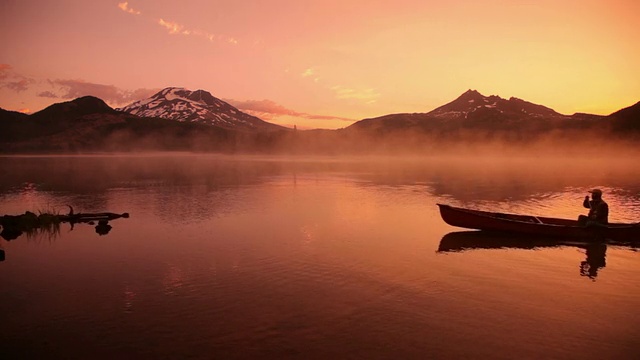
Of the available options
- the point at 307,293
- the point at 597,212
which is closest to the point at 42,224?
the point at 307,293

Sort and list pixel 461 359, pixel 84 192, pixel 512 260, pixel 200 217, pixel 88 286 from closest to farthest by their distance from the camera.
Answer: pixel 461 359 < pixel 88 286 < pixel 512 260 < pixel 200 217 < pixel 84 192

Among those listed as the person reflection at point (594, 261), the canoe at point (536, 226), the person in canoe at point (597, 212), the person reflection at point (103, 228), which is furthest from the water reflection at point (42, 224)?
the person in canoe at point (597, 212)

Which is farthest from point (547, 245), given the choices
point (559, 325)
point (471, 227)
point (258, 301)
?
point (258, 301)

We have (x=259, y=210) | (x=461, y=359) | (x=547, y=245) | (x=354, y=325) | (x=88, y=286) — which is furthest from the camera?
(x=259, y=210)

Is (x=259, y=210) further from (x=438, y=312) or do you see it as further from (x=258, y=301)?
(x=438, y=312)

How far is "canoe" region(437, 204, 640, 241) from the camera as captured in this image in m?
24.4

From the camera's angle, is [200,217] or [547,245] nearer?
[547,245]

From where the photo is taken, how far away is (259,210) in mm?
37031

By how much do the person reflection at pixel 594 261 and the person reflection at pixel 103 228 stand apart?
92.6ft

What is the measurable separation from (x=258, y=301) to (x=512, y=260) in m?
13.9

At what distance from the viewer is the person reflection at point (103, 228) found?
2717 cm

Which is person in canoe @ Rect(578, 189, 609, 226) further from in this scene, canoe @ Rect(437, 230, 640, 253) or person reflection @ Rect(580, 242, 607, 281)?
person reflection @ Rect(580, 242, 607, 281)

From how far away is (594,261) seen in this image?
2111 cm

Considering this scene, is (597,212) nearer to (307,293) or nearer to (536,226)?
(536,226)
